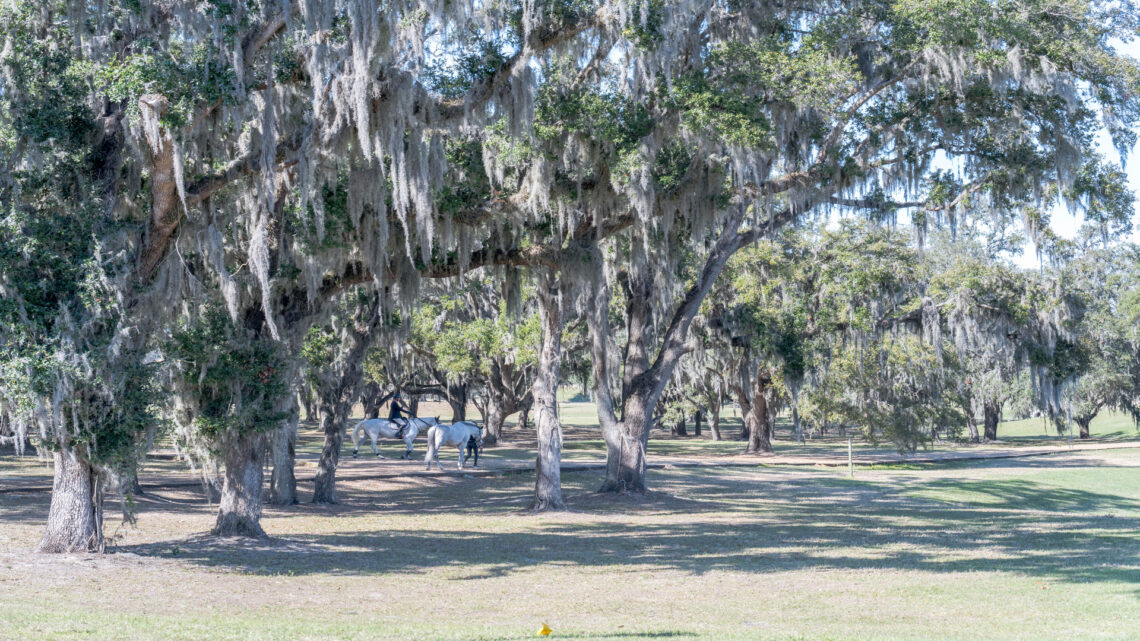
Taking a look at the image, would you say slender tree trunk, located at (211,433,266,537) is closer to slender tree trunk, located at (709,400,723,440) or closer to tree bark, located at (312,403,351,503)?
tree bark, located at (312,403,351,503)

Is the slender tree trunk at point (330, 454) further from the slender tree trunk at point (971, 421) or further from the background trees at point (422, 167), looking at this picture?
the slender tree trunk at point (971, 421)

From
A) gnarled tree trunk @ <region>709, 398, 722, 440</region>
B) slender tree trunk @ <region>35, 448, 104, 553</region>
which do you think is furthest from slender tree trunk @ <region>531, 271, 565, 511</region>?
gnarled tree trunk @ <region>709, 398, 722, 440</region>

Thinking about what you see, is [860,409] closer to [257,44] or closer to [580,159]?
[580,159]

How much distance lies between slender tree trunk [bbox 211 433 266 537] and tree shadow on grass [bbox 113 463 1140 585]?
381 millimetres

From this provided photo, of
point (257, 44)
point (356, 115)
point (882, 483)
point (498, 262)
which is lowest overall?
point (882, 483)

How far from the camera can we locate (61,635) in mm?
6914

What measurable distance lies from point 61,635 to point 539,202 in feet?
30.7

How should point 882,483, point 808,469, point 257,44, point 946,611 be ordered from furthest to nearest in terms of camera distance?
point 808,469
point 882,483
point 257,44
point 946,611

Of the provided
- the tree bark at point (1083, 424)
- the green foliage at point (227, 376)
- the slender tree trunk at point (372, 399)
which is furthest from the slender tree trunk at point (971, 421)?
the green foliage at point (227, 376)

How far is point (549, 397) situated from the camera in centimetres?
1816

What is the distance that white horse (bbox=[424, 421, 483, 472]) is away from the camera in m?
26.3

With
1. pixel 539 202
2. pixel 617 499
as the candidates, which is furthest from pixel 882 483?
pixel 539 202

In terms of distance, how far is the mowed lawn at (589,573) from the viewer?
26.4ft

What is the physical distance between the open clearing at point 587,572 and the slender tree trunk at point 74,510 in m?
0.28
